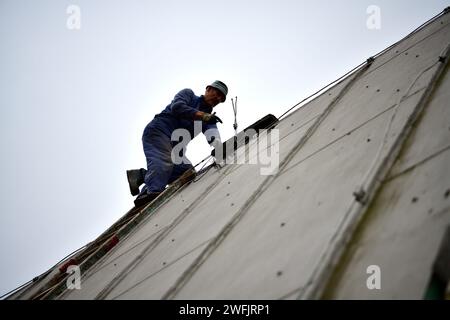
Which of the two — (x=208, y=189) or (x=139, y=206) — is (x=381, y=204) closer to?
(x=208, y=189)

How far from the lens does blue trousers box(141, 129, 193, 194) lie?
511 centimetres

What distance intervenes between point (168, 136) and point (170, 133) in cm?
6

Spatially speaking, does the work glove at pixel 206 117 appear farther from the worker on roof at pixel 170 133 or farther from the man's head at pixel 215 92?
the man's head at pixel 215 92

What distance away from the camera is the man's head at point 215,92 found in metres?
5.69

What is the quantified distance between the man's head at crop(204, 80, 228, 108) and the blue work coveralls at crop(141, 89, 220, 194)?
11cm

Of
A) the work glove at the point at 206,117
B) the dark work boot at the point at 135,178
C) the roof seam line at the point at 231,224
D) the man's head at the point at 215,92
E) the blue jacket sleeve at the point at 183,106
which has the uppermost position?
the man's head at the point at 215,92

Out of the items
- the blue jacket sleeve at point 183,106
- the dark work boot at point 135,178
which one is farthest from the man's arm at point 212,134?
the dark work boot at point 135,178

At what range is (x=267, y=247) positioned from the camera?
1.86 metres

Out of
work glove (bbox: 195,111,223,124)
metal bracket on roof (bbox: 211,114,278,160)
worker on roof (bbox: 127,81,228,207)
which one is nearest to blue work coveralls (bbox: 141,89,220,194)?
worker on roof (bbox: 127,81,228,207)

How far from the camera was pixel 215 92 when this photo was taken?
18.7ft

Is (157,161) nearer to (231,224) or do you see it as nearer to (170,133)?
(170,133)

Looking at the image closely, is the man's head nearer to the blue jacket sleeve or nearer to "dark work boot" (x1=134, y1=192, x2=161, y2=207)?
the blue jacket sleeve
